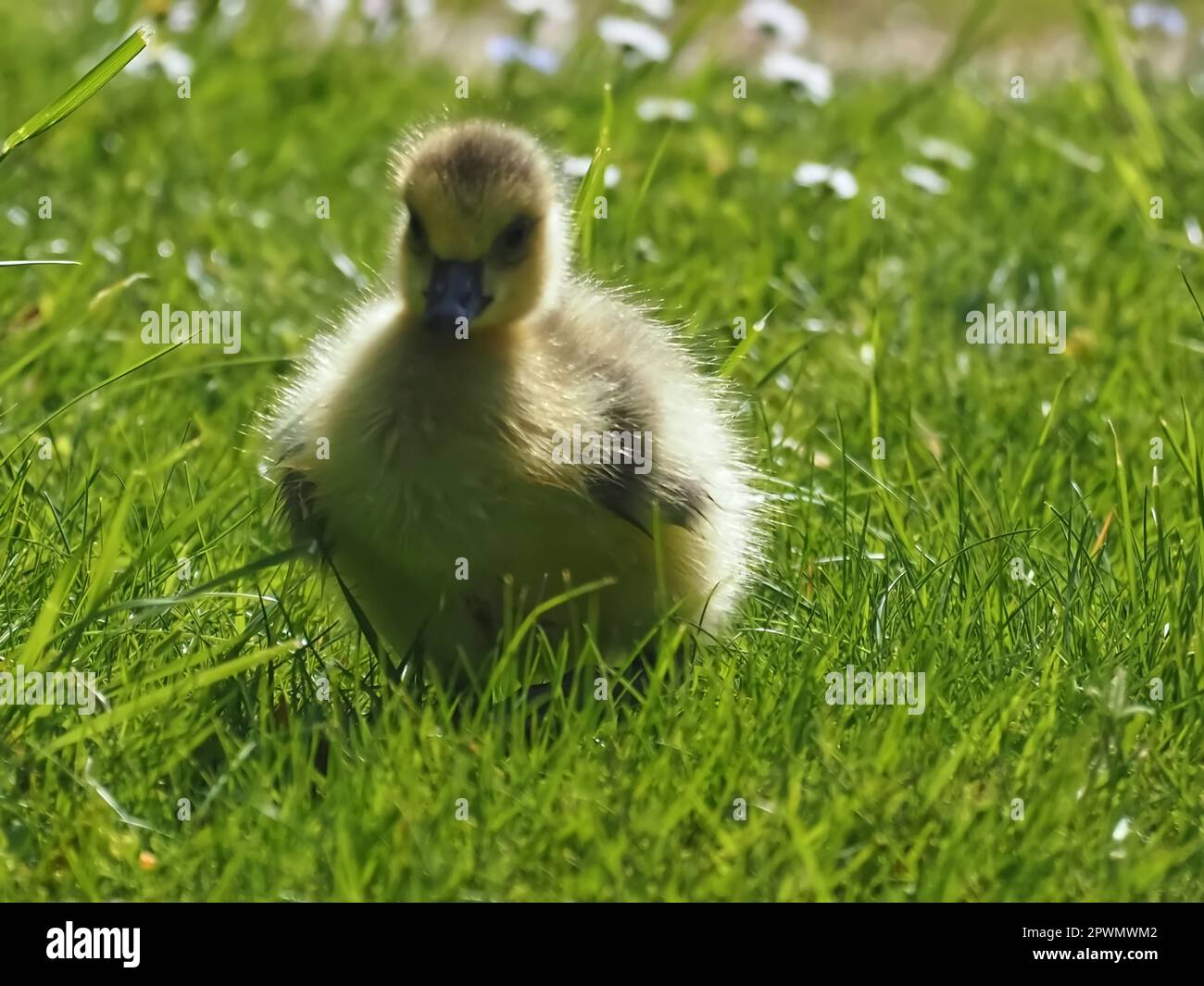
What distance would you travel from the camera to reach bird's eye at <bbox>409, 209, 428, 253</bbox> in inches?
145

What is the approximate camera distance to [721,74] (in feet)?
26.3

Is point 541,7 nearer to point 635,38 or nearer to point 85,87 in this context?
point 635,38

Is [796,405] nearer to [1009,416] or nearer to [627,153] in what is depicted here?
[1009,416]

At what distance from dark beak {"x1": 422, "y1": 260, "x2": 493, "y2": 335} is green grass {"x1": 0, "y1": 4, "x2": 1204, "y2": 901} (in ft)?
1.68

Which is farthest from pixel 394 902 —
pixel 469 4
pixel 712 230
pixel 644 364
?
pixel 469 4

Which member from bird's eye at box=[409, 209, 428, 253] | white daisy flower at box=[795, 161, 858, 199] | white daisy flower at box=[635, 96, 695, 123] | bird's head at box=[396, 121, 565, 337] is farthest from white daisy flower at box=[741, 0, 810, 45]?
bird's eye at box=[409, 209, 428, 253]

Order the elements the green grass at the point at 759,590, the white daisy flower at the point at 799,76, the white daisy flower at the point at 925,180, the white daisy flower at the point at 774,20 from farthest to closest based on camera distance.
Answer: the white daisy flower at the point at 774,20 < the white daisy flower at the point at 799,76 < the white daisy flower at the point at 925,180 < the green grass at the point at 759,590

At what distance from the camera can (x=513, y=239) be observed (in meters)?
3.72

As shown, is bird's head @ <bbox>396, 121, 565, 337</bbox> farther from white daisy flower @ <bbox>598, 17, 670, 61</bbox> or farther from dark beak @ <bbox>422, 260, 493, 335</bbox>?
white daisy flower @ <bbox>598, 17, 670, 61</bbox>

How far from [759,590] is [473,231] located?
0.94m

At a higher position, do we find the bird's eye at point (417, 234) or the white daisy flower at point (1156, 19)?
the white daisy flower at point (1156, 19)

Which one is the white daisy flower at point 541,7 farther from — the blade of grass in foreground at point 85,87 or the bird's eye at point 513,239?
the blade of grass in foreground at point 85,87

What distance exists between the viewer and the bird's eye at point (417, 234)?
370 centimetres

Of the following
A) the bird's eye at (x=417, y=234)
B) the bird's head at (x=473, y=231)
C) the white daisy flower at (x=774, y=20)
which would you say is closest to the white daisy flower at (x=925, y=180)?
the white daisy flower at (x=774, y=20)
